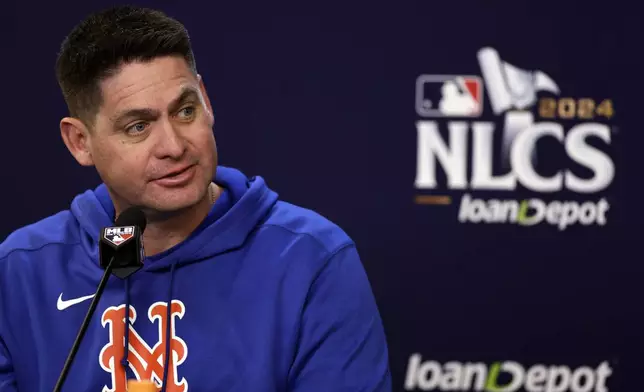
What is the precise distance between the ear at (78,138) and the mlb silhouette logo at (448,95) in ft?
4.35

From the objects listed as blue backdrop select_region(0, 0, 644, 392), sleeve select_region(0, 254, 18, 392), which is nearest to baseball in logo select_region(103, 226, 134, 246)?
sleeve select_region(0, 254, 18, 392)

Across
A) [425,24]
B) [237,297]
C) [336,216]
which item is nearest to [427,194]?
[336,216]

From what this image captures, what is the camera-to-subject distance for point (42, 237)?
183 cm

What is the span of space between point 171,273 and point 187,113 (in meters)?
0.29

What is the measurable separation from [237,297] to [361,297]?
0.71ft

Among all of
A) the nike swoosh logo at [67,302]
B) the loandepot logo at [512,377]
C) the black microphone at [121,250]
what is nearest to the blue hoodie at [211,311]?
the nike swoosh logo at [67,302]

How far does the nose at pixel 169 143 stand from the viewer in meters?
1.63

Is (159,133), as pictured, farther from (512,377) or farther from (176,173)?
(512,377)

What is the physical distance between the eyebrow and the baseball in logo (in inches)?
12.6

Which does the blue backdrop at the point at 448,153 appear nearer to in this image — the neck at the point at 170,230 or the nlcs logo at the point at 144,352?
the neck at the point at 170,230

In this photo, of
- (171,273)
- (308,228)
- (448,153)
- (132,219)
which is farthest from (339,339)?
(448,153)

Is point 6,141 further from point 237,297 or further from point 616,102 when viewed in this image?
point 616,102

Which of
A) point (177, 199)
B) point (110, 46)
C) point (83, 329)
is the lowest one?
point (83, 329)

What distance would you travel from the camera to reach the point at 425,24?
292 cm
